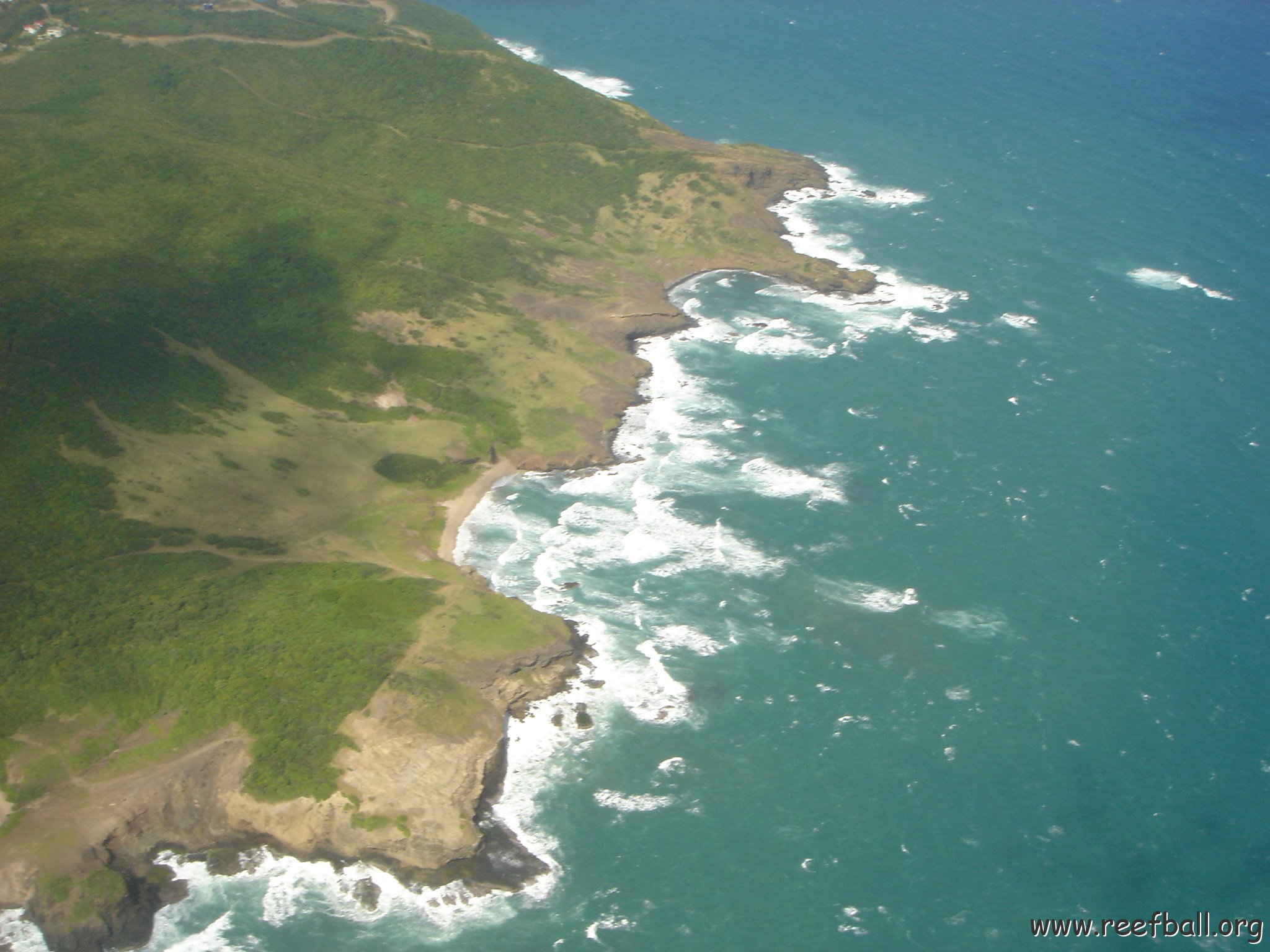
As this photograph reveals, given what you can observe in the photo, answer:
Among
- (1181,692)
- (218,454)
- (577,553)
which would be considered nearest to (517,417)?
(577,553)

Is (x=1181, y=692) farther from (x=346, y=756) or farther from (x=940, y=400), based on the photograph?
(x=346, y=756)

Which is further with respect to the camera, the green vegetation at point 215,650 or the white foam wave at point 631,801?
the green vegetation at point 215,650

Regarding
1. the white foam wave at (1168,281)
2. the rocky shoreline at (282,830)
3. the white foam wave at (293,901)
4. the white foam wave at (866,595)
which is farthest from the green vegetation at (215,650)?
the white foam wave at (1168,281)

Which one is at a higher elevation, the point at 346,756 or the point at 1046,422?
the point at 1046,422

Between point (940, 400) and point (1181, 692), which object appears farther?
point (940, 400)

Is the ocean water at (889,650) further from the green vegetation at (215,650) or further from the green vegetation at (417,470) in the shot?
the green vegetation at (215,650)

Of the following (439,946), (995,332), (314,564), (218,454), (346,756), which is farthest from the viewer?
(995,332)
